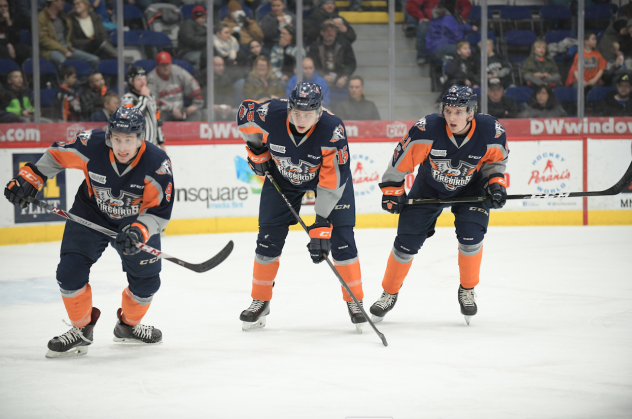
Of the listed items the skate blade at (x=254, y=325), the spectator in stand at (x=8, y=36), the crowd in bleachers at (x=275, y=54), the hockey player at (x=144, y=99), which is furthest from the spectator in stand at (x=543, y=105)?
the spectator in stand at (x=8, y=36)

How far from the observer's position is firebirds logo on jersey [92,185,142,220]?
9.77 ft

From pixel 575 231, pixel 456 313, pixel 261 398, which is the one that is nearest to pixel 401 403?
pixel 261 398

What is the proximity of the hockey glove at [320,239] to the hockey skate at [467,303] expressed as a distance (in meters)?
0.81

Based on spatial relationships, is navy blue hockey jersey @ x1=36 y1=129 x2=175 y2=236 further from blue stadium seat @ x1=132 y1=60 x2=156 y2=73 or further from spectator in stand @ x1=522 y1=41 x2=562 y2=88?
spectator in stand @ x1=522 y1=41 x2=562 y2=88

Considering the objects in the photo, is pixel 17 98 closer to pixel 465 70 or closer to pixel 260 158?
pixel 260 158

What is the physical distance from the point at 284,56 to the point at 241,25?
55cm

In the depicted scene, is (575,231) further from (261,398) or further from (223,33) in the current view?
(261,398)

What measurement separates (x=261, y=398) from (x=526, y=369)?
3.66ft

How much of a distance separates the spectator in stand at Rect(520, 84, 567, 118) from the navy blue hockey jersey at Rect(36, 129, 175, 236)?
5.42 m

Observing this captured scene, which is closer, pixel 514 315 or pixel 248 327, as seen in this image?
pixel 248 327

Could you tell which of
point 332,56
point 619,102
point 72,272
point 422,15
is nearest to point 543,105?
point 619,102

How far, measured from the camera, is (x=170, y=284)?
4645 millimetres

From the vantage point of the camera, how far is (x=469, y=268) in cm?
358

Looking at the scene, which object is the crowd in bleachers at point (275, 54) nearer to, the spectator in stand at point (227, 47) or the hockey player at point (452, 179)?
the spectator in stand at point (227, 47)
